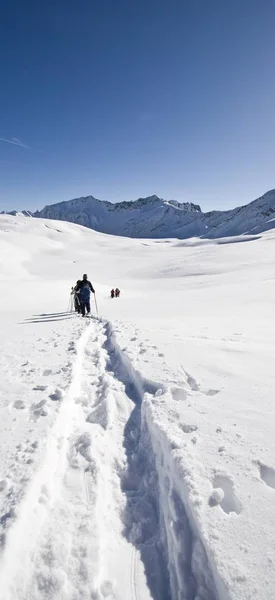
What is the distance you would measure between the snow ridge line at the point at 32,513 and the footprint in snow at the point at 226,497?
1.74m

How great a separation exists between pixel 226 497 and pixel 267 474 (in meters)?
0.57

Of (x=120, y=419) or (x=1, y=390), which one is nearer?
(x=120, y=419)

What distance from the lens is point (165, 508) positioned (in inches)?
137

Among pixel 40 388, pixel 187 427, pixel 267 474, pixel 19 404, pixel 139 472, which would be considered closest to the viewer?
pixel 267 474

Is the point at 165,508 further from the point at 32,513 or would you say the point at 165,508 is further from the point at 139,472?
the point at 32,513

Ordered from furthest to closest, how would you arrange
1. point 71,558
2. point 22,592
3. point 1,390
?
point 1,390, point 71,558, point 22,592

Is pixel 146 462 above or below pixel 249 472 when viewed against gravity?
below

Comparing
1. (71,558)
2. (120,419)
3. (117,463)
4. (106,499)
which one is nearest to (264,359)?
(120,419)

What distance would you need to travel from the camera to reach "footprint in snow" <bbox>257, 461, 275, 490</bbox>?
334cm

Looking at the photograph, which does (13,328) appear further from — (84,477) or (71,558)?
(71,558)

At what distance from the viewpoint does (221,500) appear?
3.16m

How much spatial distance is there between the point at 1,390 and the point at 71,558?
361 cm

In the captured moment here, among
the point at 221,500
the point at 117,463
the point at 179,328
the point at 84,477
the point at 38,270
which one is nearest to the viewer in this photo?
the point at 221,500

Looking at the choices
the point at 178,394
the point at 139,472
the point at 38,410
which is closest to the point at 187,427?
the point at 139,472
